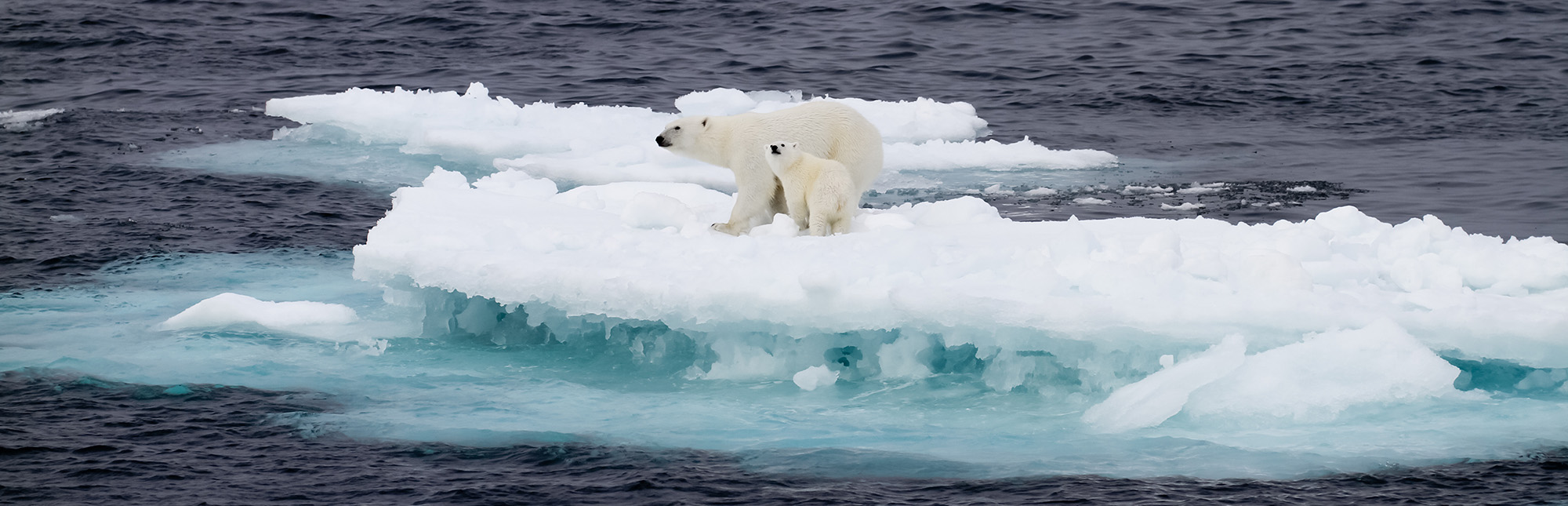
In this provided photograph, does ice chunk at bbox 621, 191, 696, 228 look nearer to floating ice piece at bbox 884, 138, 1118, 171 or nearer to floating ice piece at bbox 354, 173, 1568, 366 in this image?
floating ice piece at bbox 354, 173, 1568, 366

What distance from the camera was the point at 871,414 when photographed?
17.7ft

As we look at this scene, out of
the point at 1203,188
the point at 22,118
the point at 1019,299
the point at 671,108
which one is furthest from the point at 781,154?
the point at 22,118

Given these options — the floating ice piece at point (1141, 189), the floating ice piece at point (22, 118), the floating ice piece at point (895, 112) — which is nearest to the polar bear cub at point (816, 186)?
the floating ice piece at point (1141, 189)

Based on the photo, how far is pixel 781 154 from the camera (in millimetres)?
6367

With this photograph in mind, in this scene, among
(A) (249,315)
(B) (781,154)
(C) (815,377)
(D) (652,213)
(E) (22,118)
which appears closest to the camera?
(C) (815,377)

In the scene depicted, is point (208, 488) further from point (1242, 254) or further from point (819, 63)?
point (819, 63)

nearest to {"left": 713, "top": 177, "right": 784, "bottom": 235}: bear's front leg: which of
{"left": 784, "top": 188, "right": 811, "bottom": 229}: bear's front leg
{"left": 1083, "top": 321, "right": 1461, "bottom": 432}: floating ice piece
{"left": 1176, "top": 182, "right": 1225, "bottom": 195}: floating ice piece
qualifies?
{"left": 784, "top": 188, "right": 811, "bottom": 229}: bear's front leg

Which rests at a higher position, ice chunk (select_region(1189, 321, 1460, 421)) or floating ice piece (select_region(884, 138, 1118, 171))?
floating ice piece (select_region(884, 138, 1118, 171))

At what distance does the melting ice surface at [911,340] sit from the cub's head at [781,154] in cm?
36

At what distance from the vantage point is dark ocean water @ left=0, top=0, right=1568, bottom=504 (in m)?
4.80

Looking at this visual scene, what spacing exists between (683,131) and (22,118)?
10.6 m

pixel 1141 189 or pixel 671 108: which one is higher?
pixel 671 108

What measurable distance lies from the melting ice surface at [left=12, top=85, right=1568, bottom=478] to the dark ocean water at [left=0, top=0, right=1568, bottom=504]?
311 millimetres

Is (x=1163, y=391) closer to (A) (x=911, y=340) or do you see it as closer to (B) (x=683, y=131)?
(A) (x=911, y=340)
